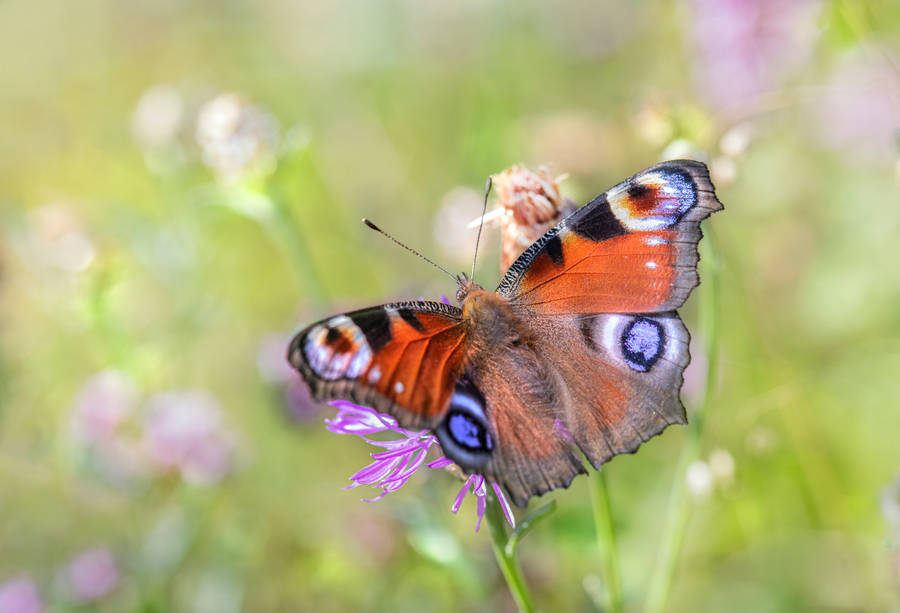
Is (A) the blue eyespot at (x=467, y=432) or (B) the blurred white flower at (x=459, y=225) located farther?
(B) the blurred white flower at (x=459, y=225)

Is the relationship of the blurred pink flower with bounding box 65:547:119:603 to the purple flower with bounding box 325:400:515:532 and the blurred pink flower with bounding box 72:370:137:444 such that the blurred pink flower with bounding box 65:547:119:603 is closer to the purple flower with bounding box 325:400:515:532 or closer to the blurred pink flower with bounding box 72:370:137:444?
the blurred pink flower with bounding box 72:370:137:444

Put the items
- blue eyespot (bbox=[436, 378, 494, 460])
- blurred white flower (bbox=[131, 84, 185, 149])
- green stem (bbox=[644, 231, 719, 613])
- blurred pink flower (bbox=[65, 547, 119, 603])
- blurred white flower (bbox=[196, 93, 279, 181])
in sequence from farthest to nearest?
blurred white flower (bbox=[131, 84, 185, 149]) → blurred pink flower (bbox=[65, 547, 119, 603]) → blurred white flower (bbox=[196, 93, 279, 181]) → green stem (bbox=[644, 231, 719, 613]) → blue eyespot (bbox=[436, 378, 494, 460])

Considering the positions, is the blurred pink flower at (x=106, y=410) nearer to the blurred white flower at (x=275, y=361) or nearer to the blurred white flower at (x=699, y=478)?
the blurred white flower at (x=275, y=361)

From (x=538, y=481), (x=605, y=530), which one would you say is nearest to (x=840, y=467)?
(x=605, y=530)

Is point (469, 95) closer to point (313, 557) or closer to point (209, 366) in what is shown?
point (209, 366)

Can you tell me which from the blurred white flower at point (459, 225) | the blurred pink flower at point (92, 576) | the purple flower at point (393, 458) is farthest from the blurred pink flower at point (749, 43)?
the blurred pink flower at point (92, 576)

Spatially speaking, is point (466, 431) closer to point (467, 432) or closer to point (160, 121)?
point (467, 432)

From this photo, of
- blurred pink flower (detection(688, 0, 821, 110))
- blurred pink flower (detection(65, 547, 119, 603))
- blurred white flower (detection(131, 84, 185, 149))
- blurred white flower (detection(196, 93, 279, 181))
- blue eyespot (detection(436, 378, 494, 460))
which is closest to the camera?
blue eyespot (detection(436, 378, 494, 460))

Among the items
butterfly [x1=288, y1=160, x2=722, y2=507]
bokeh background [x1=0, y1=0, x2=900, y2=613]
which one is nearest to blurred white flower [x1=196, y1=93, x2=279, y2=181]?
bokeh background [x1=0, y1=0, x2=900, y2=613]
